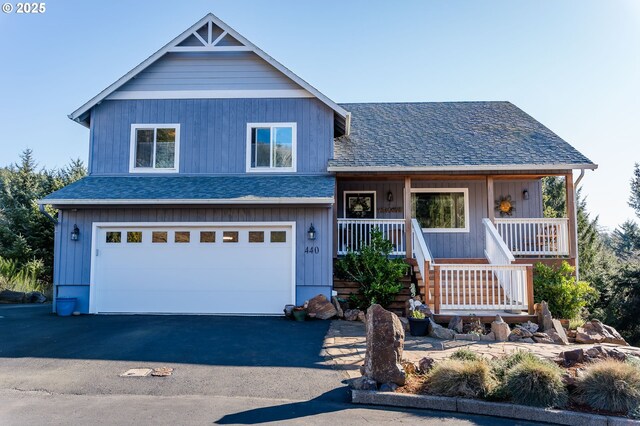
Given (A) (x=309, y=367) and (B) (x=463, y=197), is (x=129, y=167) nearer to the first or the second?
(A) (x=309, y=367)

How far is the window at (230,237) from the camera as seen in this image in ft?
35.4

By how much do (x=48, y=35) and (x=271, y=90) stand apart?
6.31 m

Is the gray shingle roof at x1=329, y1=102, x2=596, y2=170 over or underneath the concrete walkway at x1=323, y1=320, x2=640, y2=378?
over

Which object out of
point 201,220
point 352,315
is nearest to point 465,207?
point 352,315

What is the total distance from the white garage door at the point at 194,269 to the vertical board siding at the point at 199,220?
0.20 m

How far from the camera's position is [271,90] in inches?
465

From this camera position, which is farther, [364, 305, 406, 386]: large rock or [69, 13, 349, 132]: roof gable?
[69, 13, 349, 132]: roof gable

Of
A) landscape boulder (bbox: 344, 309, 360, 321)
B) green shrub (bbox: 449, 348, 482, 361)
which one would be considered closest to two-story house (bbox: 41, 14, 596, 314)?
landscape boulder (bbox: 344, 309, 360, 321)

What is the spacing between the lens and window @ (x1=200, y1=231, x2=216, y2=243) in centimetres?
1082

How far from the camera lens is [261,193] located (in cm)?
1048

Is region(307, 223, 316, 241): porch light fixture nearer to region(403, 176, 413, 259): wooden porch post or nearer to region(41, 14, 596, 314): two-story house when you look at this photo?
region(41, 14, 596, 314): two-story house

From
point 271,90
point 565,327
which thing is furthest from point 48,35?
point 565,327

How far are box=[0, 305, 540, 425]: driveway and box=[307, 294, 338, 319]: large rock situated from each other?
94cm

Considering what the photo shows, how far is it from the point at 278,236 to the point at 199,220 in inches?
78.7
